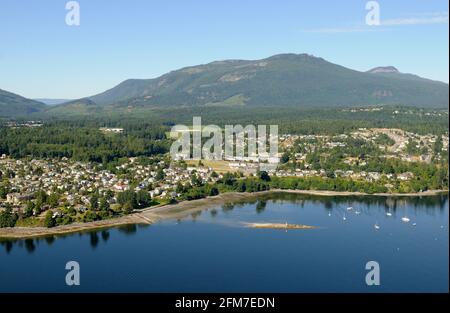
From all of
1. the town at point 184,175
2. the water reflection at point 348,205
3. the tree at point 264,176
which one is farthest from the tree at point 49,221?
the tree at point 264,176

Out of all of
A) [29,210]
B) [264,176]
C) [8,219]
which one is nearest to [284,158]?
[264,176]

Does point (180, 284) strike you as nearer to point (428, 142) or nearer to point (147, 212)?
point (147, 212)

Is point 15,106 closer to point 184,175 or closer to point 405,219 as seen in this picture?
point 184,175

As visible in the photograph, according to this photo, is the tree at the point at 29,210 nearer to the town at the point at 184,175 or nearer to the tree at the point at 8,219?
the town at the point at 184,175

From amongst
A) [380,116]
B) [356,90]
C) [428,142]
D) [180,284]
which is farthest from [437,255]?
[356,90]

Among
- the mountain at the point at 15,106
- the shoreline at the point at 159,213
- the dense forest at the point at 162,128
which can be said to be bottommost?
the shoreline at the point at 159,213

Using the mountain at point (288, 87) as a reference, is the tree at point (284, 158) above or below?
below

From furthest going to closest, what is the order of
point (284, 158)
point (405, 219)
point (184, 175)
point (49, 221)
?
point (284, 158)
point (184, 175)
point (405, 219)
point (49, 221)
